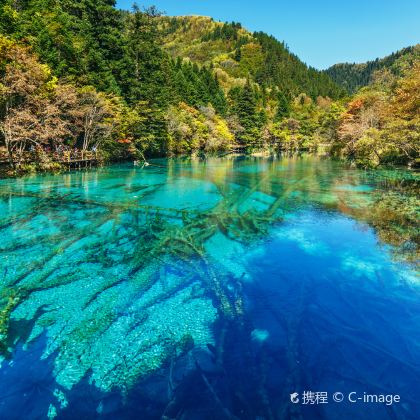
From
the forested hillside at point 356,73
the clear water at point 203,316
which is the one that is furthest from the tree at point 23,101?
the forested hillside at point 356,73

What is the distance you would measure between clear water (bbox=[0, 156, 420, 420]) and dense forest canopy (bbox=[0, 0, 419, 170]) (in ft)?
43.3

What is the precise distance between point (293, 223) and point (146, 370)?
9277 mm

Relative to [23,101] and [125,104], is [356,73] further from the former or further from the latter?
[23,101]

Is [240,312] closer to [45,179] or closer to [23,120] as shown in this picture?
[45,179]

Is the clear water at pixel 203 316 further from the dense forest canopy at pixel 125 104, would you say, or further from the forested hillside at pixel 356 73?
the forested hillside at pixel 356 73

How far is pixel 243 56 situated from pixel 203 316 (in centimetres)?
13491

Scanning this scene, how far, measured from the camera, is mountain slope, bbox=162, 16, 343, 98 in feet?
360

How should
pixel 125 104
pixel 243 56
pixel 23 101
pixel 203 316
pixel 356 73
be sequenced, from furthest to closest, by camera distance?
1. pixel 356 73
2. pixel 243 56
3. pixel 125 104
4. pixel 23 101
5. pixel 203 316

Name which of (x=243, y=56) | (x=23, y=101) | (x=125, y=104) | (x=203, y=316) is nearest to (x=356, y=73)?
(x=243, y=56)

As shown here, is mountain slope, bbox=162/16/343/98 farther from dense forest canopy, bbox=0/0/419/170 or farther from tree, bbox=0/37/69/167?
tree, bbox=0/37/69/167

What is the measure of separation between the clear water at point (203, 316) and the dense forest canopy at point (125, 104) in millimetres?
13208

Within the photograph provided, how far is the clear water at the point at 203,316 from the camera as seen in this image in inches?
172

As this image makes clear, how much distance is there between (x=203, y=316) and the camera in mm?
6281

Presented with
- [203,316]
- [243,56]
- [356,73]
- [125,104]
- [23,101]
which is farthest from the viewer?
[356,73]
